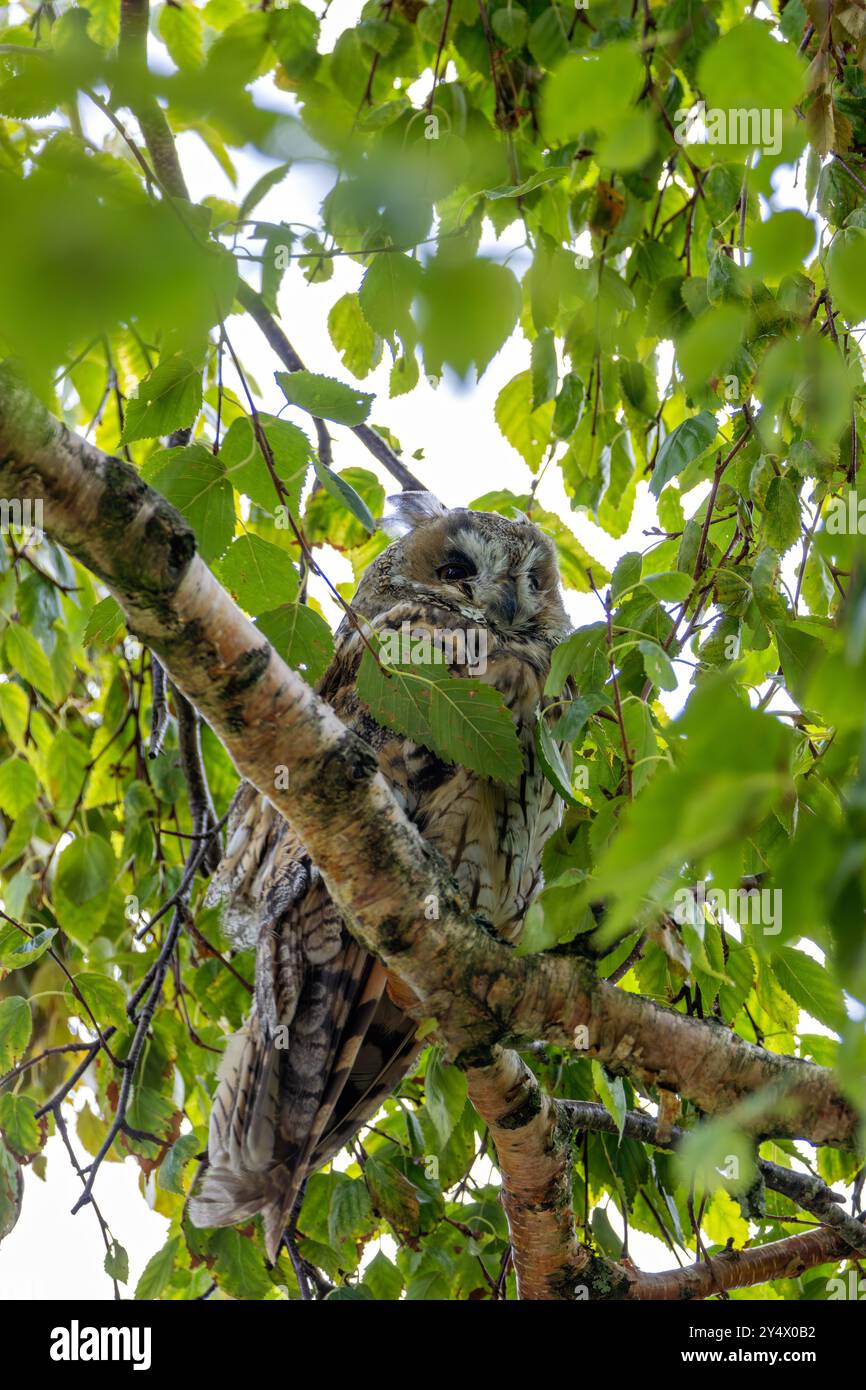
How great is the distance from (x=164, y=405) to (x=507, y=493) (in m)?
1.01

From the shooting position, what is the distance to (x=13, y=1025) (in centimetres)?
162

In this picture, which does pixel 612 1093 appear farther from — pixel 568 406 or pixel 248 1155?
pixel 568 406

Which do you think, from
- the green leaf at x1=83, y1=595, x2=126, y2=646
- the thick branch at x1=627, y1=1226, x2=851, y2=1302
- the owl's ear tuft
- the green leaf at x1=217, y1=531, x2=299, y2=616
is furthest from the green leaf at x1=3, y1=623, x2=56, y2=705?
the thick branch at x1=627, y1=1226, x2=851, y2=1302

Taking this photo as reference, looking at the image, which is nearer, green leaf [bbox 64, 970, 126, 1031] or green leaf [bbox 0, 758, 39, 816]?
green leaf [bbox 64, 970, 126, 1031]

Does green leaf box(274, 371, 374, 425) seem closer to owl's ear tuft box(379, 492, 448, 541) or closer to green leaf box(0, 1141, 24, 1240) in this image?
green leaf box(0, 1141, 24, 1240)

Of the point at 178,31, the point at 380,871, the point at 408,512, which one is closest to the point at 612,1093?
the point at 380,871

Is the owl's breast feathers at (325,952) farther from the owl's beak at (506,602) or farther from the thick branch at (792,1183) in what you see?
the thick branch at (792,1183)

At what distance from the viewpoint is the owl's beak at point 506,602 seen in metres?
2.17

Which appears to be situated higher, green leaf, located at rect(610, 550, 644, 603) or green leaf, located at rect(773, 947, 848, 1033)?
green leaf, located at rect(610, 550, 644, 603)

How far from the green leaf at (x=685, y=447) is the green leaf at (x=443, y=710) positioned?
37 cm

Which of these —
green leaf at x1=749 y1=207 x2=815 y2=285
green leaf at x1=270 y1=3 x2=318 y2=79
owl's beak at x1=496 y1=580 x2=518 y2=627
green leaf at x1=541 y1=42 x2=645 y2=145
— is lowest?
green leaf at x1=749 y1=207 x2=815 y2=285

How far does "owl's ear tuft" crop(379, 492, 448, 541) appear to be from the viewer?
238cm

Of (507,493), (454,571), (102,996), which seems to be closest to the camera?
(102,996)

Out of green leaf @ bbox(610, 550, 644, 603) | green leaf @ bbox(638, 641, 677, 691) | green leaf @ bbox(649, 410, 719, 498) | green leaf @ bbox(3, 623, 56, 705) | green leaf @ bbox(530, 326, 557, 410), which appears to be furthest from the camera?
green leaf @ bbox(3, 623, 56, 705)
